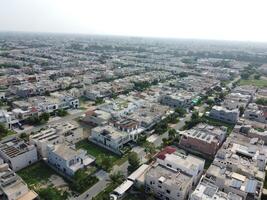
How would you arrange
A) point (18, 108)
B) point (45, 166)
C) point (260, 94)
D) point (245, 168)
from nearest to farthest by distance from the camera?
point (245, 168), point (45, 166), point (18, 108), point (260, 94)

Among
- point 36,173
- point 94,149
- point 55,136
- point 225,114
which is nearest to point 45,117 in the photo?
point 55,136

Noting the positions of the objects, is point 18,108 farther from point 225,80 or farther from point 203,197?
point 225,80

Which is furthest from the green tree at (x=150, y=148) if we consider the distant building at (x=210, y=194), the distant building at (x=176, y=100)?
the distant building at (x=176, y=100)

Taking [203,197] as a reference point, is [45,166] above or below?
below

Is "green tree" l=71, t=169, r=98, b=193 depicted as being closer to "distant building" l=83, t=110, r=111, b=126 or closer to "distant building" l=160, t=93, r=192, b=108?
"distant building" l=83, t=110, r=111, b=126

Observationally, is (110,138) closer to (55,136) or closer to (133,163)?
(133,163)

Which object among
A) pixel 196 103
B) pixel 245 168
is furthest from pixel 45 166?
pixel 196 103

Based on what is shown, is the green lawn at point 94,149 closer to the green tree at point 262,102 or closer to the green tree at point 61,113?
the green tree at point 61,113

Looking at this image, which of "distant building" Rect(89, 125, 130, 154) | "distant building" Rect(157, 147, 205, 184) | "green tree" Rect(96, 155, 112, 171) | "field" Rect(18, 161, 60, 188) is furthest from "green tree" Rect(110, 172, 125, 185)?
"field" Rect(18, 161, 60, 188)
